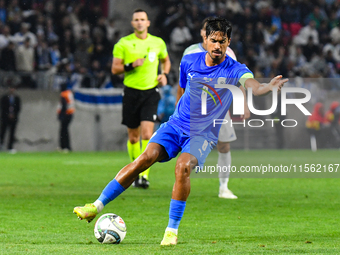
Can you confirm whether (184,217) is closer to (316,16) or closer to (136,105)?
(136,105)

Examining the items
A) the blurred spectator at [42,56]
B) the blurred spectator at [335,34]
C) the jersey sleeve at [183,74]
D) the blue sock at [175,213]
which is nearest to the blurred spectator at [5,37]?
the blurred spectator at [42,56]

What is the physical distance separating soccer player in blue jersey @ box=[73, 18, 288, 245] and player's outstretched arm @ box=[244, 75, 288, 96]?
0.04 ft

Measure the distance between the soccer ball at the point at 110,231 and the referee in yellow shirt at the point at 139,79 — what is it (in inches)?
166

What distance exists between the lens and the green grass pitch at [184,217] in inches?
180

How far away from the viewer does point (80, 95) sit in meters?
18.0

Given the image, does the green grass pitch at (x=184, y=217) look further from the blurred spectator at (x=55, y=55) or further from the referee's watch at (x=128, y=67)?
the blurred spectator at (x=55, y=55)

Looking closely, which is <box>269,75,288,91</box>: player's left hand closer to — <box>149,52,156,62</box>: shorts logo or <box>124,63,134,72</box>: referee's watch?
<box>124,63,134,72</box>: referee's watch

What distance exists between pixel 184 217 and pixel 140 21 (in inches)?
156

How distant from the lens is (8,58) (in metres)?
17.7

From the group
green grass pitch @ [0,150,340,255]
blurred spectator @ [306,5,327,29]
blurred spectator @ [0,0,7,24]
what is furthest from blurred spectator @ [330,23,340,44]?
green grass pitch @ [0,150,340,255]

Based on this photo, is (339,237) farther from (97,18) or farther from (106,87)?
(97,18)

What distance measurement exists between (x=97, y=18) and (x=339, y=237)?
16.0 metres

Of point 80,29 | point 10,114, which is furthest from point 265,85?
point 80,29

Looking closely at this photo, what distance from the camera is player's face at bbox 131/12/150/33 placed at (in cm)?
909
